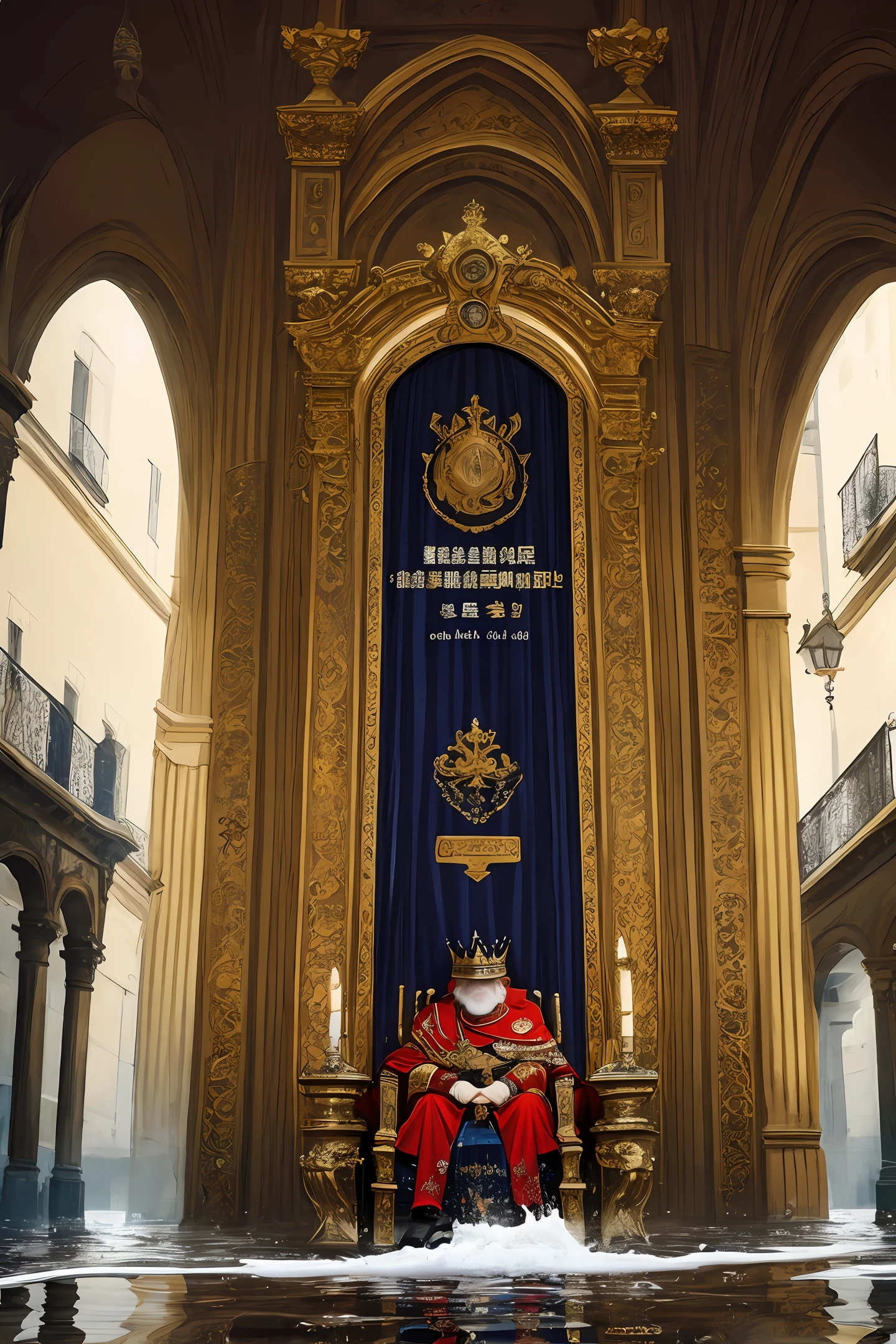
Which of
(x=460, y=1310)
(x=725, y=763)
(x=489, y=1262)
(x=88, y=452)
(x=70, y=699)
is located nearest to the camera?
(x=460, y=1310)

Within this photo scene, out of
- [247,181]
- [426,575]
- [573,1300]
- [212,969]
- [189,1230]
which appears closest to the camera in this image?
[573,1300]

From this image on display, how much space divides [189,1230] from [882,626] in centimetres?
420

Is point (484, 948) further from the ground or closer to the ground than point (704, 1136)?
further from the ground

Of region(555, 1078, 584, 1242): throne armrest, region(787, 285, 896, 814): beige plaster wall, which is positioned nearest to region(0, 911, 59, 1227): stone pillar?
region(555, 1078, 584, 1242): throne armrest

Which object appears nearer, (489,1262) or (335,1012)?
(489,1262)

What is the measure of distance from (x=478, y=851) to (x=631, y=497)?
1.94 meters

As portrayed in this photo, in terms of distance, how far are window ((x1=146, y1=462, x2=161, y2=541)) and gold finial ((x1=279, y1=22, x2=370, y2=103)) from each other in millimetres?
2149

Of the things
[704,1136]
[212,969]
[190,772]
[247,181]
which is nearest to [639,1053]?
[704,1136]

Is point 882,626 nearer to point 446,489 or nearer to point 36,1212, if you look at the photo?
point 446,489

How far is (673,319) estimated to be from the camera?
7.14m

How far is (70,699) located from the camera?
593cm

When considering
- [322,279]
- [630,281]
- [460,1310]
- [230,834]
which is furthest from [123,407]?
[460,1310]

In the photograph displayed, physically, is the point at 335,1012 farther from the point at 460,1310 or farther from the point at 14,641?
the point at 460,1310

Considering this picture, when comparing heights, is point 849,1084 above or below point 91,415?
below
